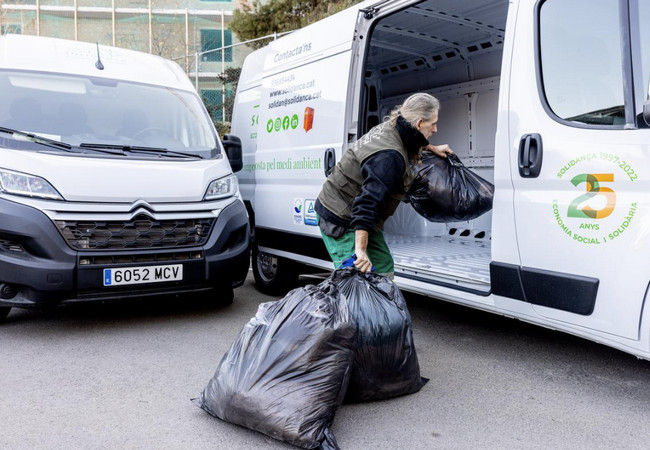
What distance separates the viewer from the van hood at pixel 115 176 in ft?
13.3

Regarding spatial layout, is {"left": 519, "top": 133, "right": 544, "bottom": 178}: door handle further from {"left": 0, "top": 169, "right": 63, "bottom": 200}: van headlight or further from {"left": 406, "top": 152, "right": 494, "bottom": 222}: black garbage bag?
{"left": 0, "top": 169, "right": 63, "bottom": 200}: van headlight

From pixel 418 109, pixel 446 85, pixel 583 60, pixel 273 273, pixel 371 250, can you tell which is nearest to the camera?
pixel 583 60

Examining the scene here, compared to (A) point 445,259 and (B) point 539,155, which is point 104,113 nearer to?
(A) point 445,259

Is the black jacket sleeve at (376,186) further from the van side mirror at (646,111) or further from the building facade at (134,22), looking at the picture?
the building facade at (134,22)

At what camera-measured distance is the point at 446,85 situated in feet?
19.4

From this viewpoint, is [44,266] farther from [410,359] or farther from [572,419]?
[572,419]

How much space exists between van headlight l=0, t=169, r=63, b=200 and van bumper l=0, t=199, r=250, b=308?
0.10 m

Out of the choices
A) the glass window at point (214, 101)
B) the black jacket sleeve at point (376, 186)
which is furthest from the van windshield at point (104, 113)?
the glass window at point (214, 101)

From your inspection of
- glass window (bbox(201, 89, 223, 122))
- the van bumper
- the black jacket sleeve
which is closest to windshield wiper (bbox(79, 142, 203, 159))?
the van bumper

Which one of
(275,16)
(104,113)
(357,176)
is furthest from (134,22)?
(357,176)

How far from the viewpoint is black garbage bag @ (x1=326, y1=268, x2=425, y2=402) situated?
9.36 ft

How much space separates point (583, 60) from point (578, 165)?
0.52m

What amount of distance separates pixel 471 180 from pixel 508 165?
84 centimetres

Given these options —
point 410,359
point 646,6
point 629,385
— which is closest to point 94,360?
point 410,359
